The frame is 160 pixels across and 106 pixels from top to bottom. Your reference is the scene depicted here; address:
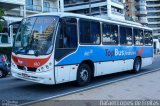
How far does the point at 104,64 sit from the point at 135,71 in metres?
3.98

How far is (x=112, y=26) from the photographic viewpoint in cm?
1416

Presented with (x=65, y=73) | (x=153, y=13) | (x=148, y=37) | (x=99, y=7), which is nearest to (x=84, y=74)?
(x=65, y=73)

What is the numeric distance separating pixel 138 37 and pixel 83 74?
6427mm

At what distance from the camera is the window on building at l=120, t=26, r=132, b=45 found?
49.2 ft

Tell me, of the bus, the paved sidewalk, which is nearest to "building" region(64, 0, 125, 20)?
the bus

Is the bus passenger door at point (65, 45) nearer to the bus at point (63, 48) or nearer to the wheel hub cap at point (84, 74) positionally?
the bus at point (63, 48)

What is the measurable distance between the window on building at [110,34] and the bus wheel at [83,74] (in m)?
1.84

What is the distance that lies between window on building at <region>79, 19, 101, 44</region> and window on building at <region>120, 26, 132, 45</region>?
2.41 metres

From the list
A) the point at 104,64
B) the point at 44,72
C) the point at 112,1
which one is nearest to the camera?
the point at 44,72

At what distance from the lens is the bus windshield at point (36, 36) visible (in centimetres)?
1036

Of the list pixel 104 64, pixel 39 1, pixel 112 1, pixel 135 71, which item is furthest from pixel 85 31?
pixel 112 1

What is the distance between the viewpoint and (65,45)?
10805 mm

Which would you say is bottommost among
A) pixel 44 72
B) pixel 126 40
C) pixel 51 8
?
pixel 44 72

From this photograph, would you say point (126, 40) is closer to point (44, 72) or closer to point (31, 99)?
point (44, 72)
